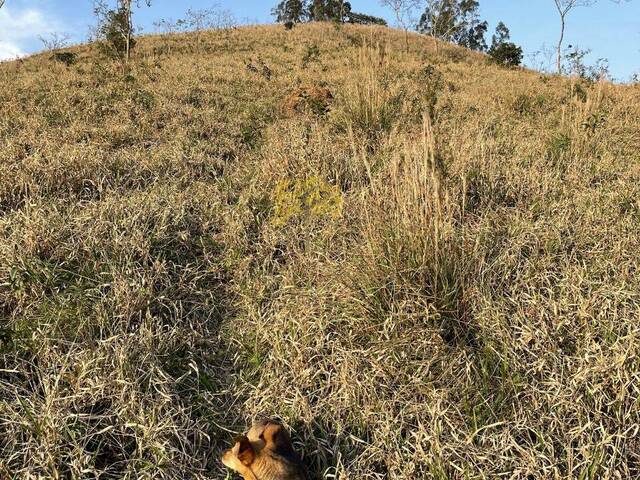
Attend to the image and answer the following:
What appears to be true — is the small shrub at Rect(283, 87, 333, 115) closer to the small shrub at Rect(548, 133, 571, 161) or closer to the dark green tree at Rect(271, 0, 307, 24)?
the small shrub at Rect(548, 133, 571, 161)

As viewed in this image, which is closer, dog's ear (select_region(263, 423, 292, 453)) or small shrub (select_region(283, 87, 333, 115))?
dog's ear (select_region(263, 423, 292, 453))

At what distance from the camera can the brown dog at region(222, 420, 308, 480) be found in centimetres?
165

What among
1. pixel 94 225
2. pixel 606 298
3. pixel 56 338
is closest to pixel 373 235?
pixel 606 298

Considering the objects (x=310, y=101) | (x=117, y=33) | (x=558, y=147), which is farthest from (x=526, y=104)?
(x=117, y=33)

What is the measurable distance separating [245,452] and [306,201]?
7.07 ft

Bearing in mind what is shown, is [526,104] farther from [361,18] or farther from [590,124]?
[361,18]

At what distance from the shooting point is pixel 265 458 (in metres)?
1.66

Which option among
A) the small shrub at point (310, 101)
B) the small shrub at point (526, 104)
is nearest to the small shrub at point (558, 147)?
the small shrub at point (310, 101)

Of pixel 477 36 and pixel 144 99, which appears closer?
pixel 144 99

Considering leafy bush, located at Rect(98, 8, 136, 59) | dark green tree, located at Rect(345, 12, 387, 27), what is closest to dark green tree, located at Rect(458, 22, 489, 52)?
dark green tree, located at Rect(345, 12, 387, 27)

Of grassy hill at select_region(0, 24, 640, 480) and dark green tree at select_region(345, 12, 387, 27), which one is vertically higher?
dark green tree at select_region(345, 12, 387, 27)

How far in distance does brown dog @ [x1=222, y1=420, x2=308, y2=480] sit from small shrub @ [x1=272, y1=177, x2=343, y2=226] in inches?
71.0

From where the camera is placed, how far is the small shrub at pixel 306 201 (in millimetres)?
3379

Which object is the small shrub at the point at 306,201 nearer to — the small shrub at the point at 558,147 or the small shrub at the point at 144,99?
the small shrub at the point at 558,147
